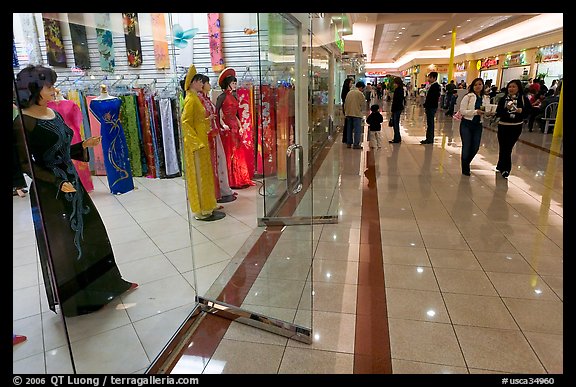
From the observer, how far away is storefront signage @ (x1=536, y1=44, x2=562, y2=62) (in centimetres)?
1357

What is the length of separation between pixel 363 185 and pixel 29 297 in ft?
14.8

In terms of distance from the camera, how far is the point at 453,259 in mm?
3230

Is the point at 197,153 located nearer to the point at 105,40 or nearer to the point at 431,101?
the point at 105,40

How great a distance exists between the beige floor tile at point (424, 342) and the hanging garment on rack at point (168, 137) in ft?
11.1

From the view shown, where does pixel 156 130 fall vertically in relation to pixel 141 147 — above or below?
above

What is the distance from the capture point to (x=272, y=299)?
2535 millimetres

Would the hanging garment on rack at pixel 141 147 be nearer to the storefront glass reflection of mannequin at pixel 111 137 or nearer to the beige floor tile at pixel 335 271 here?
the storefront glass reflection of mannequin at pixel 111 137

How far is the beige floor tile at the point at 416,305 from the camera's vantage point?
2.43 meters

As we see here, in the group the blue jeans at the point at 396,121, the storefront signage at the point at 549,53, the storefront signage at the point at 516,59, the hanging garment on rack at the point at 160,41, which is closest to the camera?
the hanging garment on rack at the point at 160,41

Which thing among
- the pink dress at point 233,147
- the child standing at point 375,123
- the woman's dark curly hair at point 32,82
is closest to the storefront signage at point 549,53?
the child standing at point 375,123

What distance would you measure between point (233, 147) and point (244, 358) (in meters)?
3.66

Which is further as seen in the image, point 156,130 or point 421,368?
point 156,130

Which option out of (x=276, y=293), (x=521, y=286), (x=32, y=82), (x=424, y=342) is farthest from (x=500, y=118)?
(x=32, y=82)

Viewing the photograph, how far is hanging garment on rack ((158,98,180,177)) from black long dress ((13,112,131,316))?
2.46m
